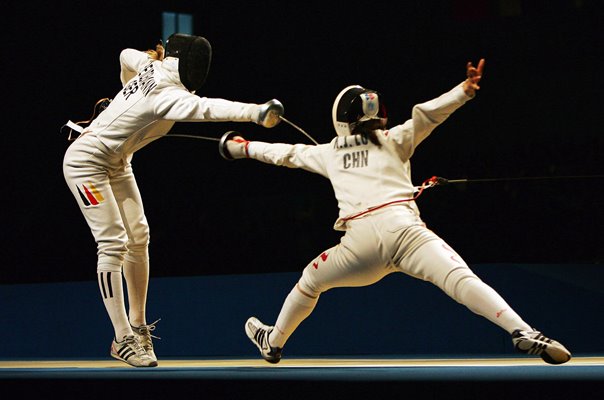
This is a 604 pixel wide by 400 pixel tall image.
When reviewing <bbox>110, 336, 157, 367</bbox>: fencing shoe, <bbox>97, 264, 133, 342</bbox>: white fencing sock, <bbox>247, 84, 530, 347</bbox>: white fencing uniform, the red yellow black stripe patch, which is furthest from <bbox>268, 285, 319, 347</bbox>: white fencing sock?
the red yellow black stripe patch

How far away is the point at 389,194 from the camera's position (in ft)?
8.53

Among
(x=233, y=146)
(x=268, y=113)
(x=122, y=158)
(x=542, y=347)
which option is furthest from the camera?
(x=122, y=158)

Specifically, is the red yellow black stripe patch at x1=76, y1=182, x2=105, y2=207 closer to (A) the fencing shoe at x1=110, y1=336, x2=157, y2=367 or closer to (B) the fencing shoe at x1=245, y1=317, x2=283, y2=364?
(A) the fencing shoe at x1=110, y1=336, x2=157, y2=367

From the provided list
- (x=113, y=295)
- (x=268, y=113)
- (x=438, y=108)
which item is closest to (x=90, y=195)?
(x=113, y=295)

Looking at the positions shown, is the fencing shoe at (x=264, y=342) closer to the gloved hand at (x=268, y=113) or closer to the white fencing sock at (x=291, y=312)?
the white fencing sock at (x=291, y=312)

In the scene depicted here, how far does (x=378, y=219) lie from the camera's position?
8.41 ft

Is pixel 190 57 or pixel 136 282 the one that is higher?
pixel 190 57

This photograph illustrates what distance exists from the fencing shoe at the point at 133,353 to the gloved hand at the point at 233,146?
699 mm

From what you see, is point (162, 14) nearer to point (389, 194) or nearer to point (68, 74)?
point (68, 74)

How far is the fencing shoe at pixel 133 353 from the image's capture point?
2891 millimetres

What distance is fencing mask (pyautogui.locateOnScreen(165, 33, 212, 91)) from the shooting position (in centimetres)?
301

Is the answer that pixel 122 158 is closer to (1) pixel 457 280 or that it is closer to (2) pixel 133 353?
(2) pixel 133 353

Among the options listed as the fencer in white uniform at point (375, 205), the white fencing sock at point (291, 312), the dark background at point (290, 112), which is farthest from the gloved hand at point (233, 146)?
the dark background at point (290, 112)

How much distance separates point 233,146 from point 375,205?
20.8 inches
